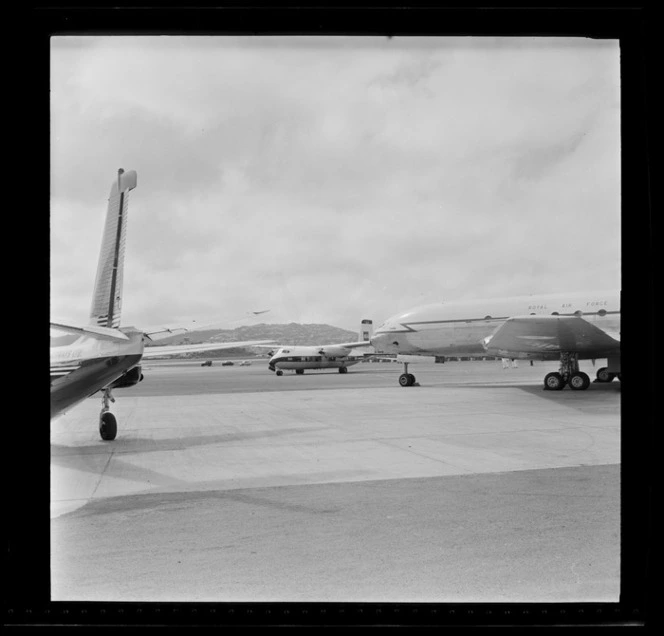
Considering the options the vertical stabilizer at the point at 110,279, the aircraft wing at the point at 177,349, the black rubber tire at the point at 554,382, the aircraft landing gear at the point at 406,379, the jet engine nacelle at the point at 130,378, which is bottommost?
the aircraft landing gear at the point at 406,379

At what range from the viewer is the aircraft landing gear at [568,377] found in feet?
52.9

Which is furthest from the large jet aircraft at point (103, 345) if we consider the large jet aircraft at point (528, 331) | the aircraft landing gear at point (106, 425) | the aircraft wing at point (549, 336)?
the large jet aircraft at point (528, 331)

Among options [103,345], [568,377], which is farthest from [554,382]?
[103,345]

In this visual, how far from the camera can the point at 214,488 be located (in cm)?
573

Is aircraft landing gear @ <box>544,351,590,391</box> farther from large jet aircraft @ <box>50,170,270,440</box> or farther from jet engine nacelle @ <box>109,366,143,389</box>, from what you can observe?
large jet aircraft @ <box>50,170,270,440</box>

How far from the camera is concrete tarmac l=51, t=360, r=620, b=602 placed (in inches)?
132

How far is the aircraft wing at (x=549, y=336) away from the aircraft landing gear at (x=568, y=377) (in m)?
0.39

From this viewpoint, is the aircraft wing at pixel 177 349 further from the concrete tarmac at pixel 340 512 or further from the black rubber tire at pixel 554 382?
the black rubber tire at pixel 554 382

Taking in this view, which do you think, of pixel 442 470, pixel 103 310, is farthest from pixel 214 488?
pixel 103 310

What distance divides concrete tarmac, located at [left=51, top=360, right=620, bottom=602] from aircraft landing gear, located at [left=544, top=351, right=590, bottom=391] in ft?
19.9
